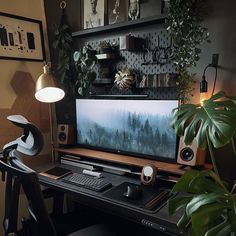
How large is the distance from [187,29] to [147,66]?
1.40ft

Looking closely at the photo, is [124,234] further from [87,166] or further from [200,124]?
[200,124]

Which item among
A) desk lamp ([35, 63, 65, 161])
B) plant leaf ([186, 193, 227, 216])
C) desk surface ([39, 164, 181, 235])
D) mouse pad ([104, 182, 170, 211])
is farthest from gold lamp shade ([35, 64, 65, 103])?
plant leaf ([186, 193, 227, 216])

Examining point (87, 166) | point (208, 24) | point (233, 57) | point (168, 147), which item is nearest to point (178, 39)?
point (208, 24)

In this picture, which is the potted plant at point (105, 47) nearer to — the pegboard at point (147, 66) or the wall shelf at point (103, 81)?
the pegboard at point (147, 66)

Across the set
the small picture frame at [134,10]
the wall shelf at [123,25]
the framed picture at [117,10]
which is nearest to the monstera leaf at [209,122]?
the wall shelf at [123,25]

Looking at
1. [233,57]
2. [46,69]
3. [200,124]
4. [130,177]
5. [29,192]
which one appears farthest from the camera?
[46,69]

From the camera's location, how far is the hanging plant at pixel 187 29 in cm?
164

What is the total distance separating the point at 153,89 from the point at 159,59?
0.71 feet

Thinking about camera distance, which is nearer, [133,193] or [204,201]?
[204,201]

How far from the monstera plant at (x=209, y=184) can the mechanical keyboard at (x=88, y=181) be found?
28.3 inches

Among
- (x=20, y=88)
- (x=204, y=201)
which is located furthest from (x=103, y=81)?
(x=204, y=201)

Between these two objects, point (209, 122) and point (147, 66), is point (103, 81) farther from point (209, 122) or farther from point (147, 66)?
point (209, 122)

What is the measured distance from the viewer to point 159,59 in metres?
1.93

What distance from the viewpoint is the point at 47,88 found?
6.54ft
